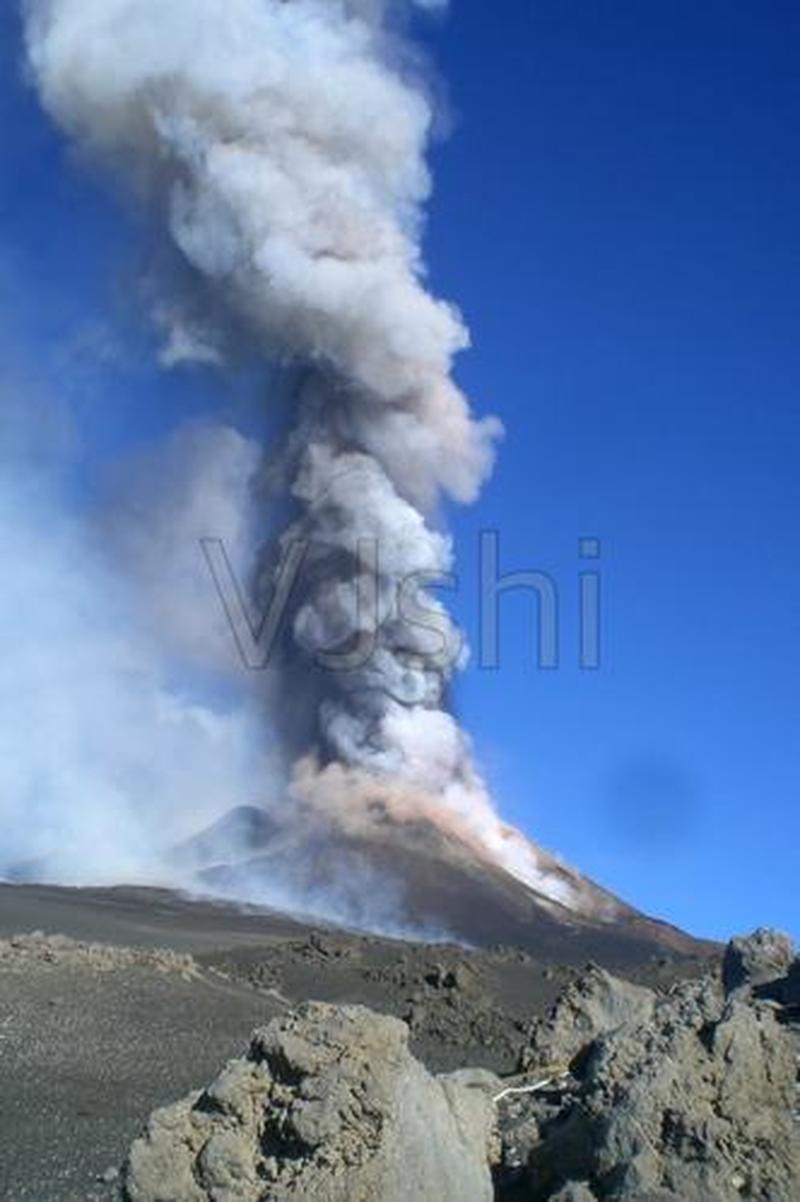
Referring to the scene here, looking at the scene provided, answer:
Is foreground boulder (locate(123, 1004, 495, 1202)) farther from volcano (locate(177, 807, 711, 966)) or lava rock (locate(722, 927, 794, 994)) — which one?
volcano (locate(177, 807, 711, 966))

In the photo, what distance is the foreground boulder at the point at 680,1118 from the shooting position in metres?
5.82

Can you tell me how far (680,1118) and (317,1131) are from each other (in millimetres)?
1437

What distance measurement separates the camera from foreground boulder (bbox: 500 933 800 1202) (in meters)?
5.82

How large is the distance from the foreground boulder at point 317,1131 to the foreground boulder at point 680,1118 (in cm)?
43

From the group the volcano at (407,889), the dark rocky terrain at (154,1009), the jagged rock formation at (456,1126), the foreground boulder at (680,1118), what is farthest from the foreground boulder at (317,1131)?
the volcano at (407,889)

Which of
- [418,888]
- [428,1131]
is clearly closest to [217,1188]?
[428,1131]

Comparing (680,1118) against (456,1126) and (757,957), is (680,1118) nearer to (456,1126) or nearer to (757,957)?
(456,1126)

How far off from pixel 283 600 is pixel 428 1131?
5599 cm

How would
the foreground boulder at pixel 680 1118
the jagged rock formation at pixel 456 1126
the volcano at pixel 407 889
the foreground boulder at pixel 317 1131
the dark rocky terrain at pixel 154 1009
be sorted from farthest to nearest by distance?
the volcano at pixel 407 889 → the dark rocky terrain at pixel 154 1009 → the foreground boulder at pixel 317 1131 → the jagged rock formation at pixel 456 1126 → the foreground boulder at pixel 680 1118

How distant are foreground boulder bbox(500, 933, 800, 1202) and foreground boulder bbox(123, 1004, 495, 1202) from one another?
43cm

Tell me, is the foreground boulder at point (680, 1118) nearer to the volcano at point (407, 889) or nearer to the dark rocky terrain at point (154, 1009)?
the dark rocky terrain at point (154, 1009)

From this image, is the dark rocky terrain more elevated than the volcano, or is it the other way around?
the volcano

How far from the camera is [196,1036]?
56.1ft

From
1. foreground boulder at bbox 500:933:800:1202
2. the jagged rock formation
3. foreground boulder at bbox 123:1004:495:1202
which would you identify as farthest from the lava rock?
foreground boulder at bbox 123:1004:495:1202
